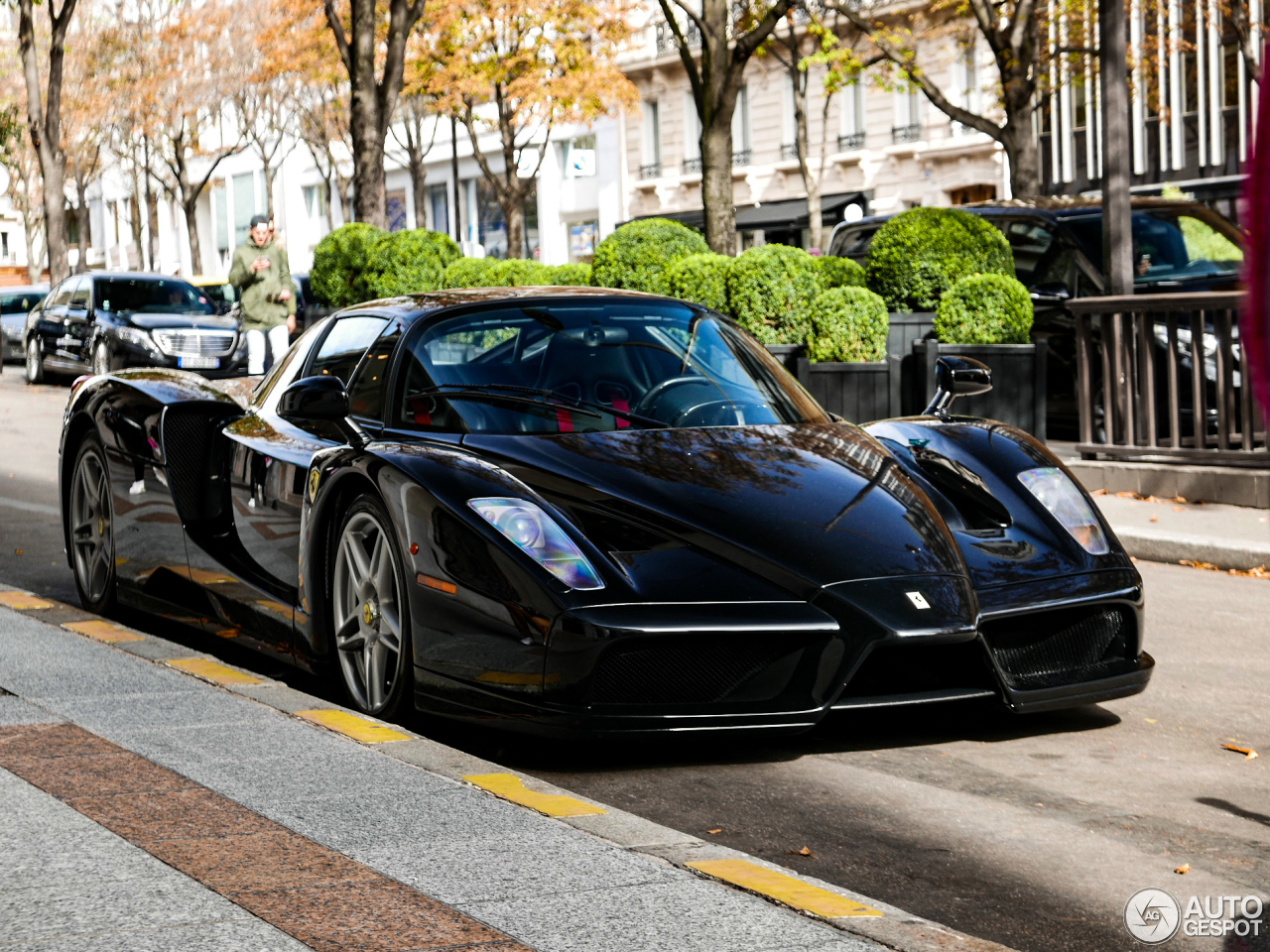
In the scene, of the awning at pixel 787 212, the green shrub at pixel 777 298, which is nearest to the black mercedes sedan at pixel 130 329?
the green shrub at pixel 777 298

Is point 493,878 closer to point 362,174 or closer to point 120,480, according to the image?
point 120,480

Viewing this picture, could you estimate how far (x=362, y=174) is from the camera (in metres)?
22.0

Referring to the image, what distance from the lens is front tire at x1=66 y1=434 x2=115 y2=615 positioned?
6805 millimetres

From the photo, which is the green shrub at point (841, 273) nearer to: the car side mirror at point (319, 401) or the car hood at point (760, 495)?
the car hood at point (760, 495)

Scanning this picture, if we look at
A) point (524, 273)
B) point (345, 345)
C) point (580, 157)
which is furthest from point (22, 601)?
point (580, 157)

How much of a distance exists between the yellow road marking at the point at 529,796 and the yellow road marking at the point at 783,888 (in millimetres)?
489

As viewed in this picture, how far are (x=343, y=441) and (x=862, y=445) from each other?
1.66 m

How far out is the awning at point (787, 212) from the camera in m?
45.7

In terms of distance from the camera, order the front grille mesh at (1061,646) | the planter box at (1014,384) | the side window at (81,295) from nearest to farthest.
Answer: the front grille mesh at (1061,646)
the planter box at (1014,384)
the side window at (81,295)

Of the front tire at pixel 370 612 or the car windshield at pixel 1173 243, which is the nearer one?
the front tire at pixel 370 612

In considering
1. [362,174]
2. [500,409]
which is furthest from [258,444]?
[362,174]

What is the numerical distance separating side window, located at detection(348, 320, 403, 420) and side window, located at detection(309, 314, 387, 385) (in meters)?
0.06

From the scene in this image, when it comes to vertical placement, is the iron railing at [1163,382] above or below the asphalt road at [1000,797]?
above

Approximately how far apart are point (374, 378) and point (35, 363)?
20490mm
